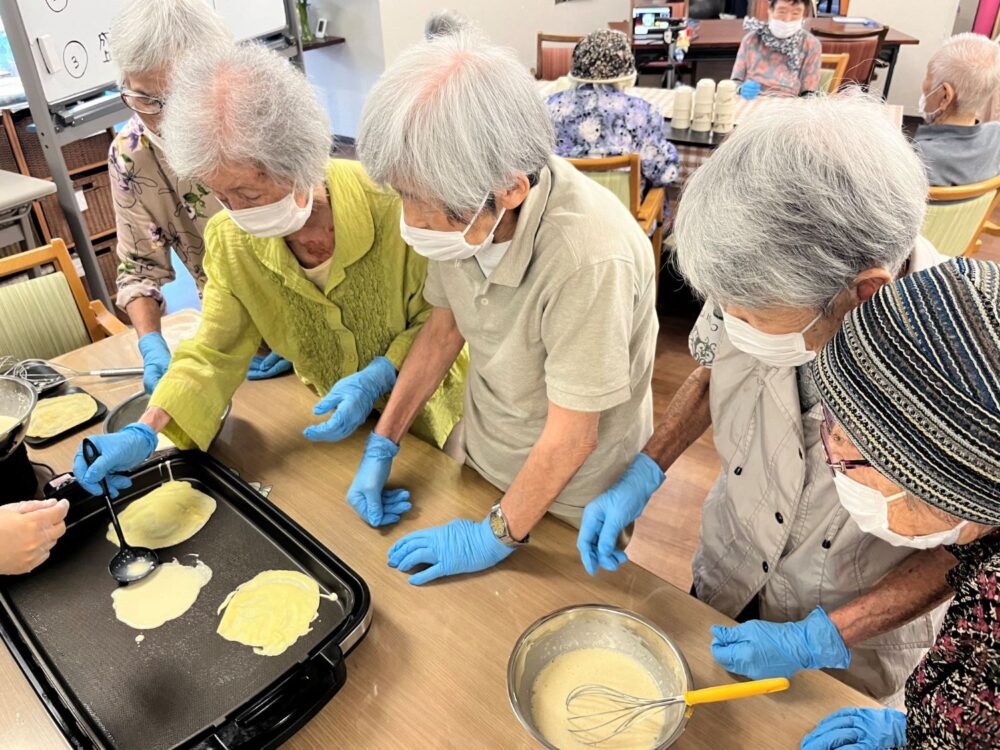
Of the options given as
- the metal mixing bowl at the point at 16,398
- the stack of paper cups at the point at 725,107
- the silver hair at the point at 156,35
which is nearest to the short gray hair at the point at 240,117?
the silver hair at the point at 156,35

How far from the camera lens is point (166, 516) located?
1229mm

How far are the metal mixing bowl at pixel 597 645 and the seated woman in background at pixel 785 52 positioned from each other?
12.3 ft

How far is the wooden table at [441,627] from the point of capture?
3.03 feet

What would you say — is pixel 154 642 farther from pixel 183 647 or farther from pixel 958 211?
pixel 958 211

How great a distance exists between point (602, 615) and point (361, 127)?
2.69 ft

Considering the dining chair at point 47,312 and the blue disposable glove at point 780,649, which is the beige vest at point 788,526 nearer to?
the blue disposable glove at point 780,649

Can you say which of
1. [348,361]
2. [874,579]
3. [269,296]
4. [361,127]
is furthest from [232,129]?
[874,579]

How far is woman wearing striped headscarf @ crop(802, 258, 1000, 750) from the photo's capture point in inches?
23.6

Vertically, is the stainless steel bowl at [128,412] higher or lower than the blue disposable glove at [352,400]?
lower

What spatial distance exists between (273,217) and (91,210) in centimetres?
285

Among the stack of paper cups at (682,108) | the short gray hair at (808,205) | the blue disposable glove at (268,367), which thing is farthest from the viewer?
the stack of paper cups at (682,108)

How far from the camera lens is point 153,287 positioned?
176 cm

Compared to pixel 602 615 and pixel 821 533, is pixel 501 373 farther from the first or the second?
pixel 821 533

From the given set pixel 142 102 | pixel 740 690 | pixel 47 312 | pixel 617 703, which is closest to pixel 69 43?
pixel 47 312
